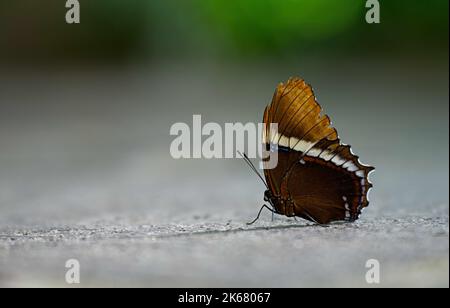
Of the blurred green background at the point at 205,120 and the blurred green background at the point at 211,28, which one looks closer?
the blurred green background at the point at 205,120

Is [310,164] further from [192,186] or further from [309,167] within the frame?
[192,186]

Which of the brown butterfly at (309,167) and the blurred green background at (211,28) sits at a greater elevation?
the blurred green background at (211,28)

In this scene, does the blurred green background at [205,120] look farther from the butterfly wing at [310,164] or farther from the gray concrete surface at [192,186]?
the butterfly wing at [310,164]

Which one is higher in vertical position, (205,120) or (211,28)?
(211,28)

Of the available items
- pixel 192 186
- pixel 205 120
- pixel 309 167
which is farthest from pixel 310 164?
pixel 205 120

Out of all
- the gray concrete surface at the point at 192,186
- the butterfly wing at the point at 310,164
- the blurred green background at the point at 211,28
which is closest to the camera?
the gray concrete surface at the point at 192,186

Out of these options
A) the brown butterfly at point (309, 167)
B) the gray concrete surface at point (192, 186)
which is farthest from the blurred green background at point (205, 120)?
the brown butterfly at point (309, 167)
